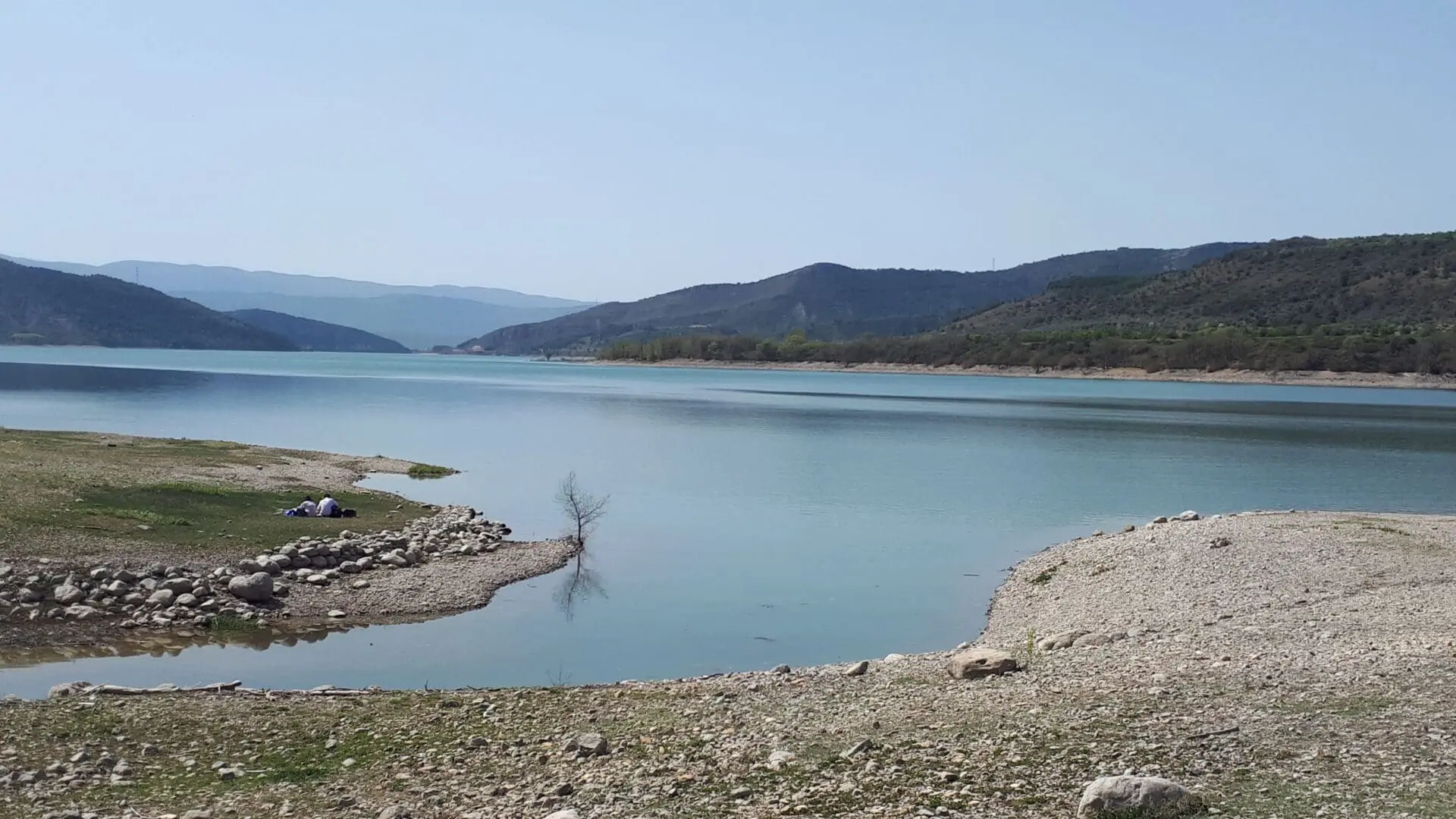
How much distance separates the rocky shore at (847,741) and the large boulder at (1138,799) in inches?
0.7

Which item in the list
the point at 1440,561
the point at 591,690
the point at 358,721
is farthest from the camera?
the point at 1440,561

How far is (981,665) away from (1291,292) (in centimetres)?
15477

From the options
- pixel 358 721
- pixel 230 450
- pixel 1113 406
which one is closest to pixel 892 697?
pixel 358 721

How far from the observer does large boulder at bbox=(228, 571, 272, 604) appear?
1800cm

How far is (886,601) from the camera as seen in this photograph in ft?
67.7

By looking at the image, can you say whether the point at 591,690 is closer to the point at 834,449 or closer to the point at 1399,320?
the point at 834,449

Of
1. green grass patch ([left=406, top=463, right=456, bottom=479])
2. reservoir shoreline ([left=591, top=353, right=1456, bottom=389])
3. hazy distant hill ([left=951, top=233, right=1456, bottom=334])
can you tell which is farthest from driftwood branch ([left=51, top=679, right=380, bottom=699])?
hazy distant hill ([left=951, top=233, right=1456, bottom=334])

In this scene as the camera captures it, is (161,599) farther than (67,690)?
Yes

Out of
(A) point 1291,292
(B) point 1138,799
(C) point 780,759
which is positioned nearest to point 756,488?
(C) point 780,759

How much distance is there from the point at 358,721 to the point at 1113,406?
86.1m

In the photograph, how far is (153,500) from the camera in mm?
23188

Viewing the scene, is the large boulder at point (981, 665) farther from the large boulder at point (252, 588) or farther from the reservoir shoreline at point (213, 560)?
the large boulder at point (252, 588)

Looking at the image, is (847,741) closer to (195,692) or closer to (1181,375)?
(195,692)

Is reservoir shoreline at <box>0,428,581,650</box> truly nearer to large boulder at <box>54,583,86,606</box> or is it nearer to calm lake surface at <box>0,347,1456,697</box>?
large boulder at <box>54,583,86,606</box>
